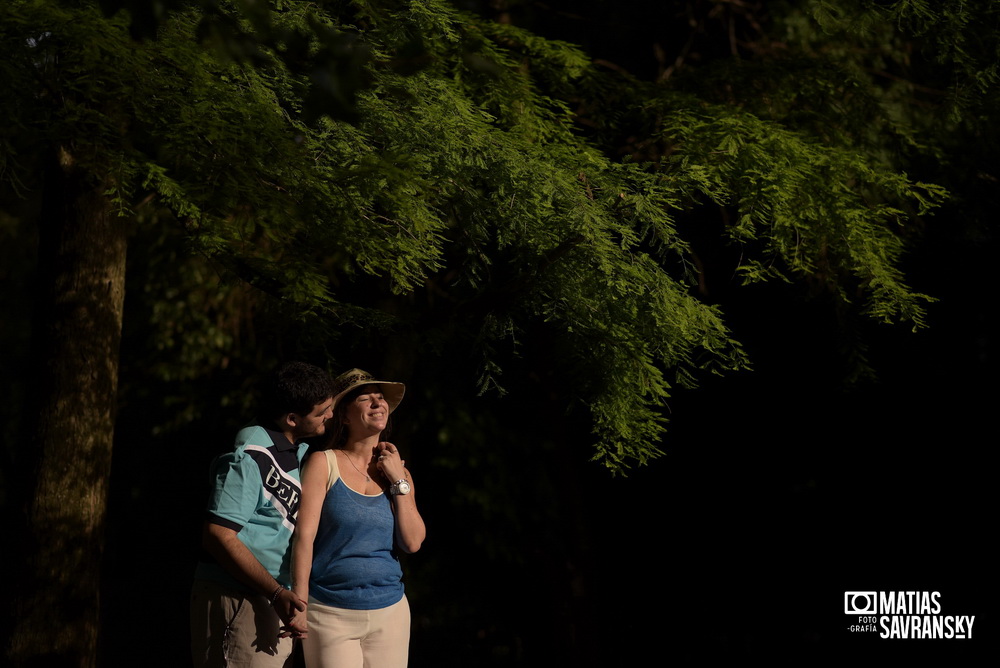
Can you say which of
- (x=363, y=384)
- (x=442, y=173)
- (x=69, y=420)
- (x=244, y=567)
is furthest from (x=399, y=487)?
(x=69, y=420)

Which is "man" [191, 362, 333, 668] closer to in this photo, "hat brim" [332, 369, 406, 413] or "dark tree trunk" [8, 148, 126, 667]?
"hat brim" [332, 369, 406, 413]

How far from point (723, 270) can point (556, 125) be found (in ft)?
8.62

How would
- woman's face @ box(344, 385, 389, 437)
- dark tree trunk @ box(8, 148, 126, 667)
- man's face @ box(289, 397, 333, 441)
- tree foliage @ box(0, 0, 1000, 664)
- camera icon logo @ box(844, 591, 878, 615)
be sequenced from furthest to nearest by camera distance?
camera icon logo @ box(844, 591, 878, 615) → dark tree trunk @ box(8, 148, 126, 667) → tree foliage @ box(0, 0, 1000, 664) → woman's face @ box(344, 385, 389, 437) → man's face @ box(289, 397, 333, 441)

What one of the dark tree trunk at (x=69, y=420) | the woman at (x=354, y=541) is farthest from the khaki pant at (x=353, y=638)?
the dark tree trunk at (x=69, y=420)

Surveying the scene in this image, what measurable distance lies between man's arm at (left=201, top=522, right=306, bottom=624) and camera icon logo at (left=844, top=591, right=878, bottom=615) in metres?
6.44

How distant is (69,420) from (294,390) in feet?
6.73

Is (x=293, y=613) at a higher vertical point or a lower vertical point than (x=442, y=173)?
lower

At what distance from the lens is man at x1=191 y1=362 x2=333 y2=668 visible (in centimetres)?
379

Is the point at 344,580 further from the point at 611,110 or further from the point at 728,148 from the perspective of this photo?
the point at 611,110

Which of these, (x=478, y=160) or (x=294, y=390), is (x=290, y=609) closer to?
(x=294, y=390)

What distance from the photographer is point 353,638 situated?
3969 millimetres

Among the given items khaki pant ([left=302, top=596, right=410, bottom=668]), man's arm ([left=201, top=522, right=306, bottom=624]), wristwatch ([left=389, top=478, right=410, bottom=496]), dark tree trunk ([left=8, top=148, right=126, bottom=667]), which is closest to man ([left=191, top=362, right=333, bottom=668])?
man's arm ([left=201, top=522, right=306, bottom=624])

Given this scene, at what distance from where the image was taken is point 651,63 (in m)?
8.74

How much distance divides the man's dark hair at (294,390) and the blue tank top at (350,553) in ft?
0.70
